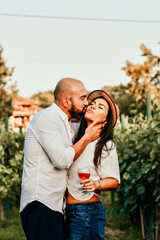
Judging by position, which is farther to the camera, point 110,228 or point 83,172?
point 110,228

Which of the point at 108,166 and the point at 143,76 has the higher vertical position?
the point at 143,76

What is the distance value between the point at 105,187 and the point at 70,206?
0.30 m

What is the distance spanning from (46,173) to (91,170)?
0.34 metres

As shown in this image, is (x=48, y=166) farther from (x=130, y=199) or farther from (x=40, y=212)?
(x=130, y=199)

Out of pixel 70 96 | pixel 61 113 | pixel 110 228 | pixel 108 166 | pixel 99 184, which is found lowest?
pixel 110 228

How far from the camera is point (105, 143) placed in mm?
2791

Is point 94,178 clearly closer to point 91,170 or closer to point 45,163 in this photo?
point 91,170

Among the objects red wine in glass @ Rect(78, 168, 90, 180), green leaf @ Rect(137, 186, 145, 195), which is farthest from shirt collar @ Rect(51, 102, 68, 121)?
green leaf @ Rect(137, 186, 145, 195)

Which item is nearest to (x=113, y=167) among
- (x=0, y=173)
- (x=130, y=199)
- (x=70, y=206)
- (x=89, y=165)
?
(x=89, y=165)

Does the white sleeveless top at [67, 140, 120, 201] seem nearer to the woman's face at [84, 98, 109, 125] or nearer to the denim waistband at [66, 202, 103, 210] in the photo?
the denim waistband at [66, 202, 103, 210]

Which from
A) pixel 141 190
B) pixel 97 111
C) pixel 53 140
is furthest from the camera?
pixel 141 190

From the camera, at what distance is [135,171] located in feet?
14.5

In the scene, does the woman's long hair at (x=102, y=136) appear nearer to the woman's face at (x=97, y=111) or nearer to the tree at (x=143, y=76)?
the woman's face at (x=97, y=111)

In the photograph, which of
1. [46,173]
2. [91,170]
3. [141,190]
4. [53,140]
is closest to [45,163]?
[46,173]
